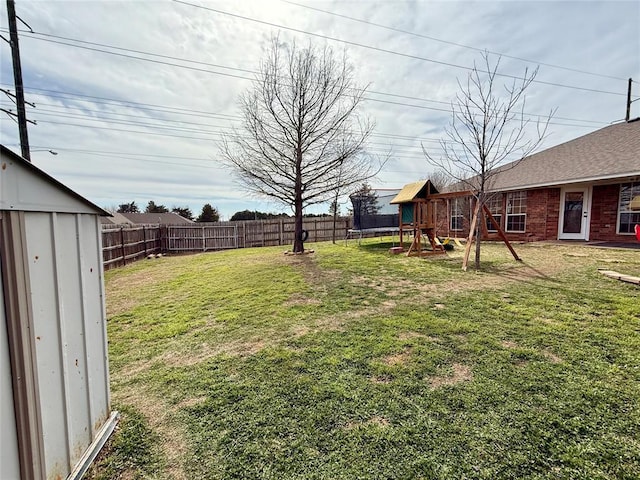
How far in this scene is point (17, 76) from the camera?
7.77 m

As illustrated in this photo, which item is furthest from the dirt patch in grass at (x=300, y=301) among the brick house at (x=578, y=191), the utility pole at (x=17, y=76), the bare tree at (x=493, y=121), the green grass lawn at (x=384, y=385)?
the utility pole at (x=17, y=76)

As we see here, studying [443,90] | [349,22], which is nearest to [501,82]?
[443,90]

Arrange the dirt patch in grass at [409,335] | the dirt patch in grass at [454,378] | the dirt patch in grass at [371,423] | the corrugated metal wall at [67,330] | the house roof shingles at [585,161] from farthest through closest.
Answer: the house roof shingles at [585,161], the dirt patch in grass at [409,335], the dirt patch in grass at [454,378], the dirt patch in grass at [371,423], the corrugated metal wall at [67,330]

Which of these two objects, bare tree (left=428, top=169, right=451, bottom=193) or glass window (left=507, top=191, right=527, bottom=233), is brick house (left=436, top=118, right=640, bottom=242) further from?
bare tree (left=428, top=169, right=451, bottom=193)

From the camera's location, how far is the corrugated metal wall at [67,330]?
1351 mm

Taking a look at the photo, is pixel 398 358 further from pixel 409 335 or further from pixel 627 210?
pixel 627 210

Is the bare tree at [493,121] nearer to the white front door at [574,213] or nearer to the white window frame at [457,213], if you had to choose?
the white front door at [574,213]

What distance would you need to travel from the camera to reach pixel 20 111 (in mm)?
7703

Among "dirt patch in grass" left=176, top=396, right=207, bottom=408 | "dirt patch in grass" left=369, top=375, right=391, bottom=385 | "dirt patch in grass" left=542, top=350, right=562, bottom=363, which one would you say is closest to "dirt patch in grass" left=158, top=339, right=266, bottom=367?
"dirt patch in grass" left=176, top=396, right=207, bottom=408

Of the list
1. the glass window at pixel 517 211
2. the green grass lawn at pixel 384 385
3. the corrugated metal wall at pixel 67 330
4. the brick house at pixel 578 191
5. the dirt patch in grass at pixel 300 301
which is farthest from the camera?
the glass window at pixel 517 211

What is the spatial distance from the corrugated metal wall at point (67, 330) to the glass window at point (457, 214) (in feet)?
53.3

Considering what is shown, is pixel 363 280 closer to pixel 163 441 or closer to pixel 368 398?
pixel 368 398

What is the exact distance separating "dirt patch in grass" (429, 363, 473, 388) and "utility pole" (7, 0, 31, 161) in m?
11.0

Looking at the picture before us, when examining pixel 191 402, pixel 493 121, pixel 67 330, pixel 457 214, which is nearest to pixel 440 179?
pixel 457 214
